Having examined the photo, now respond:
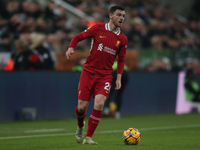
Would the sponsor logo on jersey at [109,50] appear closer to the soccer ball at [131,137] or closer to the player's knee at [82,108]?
the player's knee at [82,108]

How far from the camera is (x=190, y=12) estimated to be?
2856 centimetres

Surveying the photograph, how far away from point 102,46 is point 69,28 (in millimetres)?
10553

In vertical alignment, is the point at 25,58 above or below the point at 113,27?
below

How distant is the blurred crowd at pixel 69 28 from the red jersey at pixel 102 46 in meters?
5.62

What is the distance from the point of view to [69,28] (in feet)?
59.0

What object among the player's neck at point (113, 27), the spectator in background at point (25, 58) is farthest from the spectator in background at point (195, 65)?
the player's neck at point (113, 27)

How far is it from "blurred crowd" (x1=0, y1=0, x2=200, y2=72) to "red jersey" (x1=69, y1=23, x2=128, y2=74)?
18.5 feet

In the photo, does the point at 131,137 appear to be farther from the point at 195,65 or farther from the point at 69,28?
the point at 195,65

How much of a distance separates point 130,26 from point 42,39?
8.04 m

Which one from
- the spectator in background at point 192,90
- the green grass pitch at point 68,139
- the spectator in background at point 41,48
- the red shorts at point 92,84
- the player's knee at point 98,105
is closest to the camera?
the green grass pitch at point 68,139

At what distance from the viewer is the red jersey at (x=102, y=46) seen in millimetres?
7594

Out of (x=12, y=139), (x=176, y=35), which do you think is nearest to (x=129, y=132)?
(x=12, y=139)

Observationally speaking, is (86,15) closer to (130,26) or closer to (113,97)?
(130,26)

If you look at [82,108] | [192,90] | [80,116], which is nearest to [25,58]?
[80,116]
